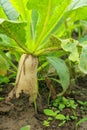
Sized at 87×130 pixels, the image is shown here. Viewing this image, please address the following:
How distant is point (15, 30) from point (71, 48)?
229 millimetres

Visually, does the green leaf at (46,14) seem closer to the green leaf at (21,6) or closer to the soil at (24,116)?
the green leaf at (21,6)

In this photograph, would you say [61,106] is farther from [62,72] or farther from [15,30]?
[15,30]

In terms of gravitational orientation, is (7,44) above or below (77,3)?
below

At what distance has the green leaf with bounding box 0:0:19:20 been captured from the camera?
4.26ft

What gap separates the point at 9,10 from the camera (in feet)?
4.36

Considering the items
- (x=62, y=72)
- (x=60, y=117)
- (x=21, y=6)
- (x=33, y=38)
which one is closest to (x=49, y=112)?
(x=60, y=117)

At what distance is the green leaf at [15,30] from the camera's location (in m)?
1.09

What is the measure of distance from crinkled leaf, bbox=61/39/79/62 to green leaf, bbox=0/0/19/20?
295mm

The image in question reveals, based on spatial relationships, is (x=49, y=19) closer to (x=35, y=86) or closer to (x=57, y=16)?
(x=57, y=16)

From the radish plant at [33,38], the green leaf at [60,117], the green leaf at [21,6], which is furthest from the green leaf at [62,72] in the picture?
the green leaf at [21,6]

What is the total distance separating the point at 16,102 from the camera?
4.35ft

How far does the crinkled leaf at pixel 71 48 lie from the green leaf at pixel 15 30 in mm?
166

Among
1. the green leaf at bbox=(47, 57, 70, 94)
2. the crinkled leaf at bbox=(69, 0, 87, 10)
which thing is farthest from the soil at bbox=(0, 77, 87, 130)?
the crinkled leaf at bbox=(69, 0, 87, 10)

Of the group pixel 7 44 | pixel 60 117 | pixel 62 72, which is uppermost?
pixel 7 44
